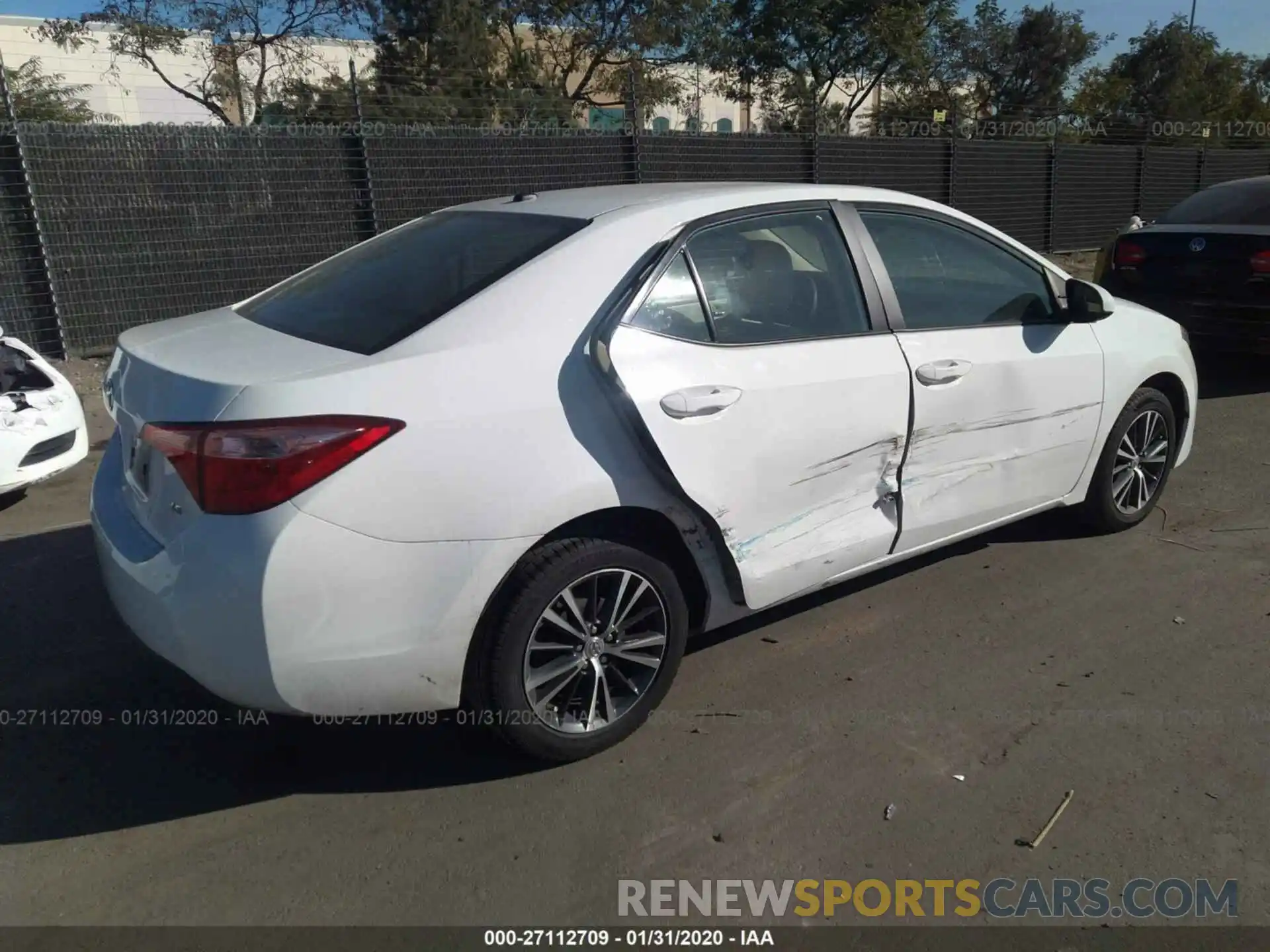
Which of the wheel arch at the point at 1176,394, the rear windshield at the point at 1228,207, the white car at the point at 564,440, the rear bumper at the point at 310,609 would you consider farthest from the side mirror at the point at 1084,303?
the rear windshield at the point at 1228,207

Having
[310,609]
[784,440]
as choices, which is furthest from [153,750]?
[784,440]

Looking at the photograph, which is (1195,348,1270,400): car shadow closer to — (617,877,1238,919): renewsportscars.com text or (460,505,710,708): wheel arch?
(460,505,710,708): wheel arch

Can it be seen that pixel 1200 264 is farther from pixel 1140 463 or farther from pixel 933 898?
pixel 933 898

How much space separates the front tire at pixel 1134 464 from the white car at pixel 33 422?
500 centimetres

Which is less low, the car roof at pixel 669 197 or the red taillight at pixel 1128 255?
the car roof at pixel 669 197

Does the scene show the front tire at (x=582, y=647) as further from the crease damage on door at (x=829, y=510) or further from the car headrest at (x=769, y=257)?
the car headrest at (x=769, y=257)

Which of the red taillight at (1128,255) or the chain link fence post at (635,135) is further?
the chain link fence post at (635,135)

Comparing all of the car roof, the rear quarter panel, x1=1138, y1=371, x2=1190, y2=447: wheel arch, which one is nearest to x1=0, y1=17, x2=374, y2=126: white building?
the car roof

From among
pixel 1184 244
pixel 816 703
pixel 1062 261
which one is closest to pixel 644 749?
pixel 816 703

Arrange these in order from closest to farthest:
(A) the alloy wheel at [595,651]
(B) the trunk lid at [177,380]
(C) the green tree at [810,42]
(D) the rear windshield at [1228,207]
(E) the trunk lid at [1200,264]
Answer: (B) the trunk lid at [177,380] → (A) the alloy wheel at [595,651] → (E) the trunk lid at [1200,264] → (D) the rear windshield at [1228,207] → (C) the green tree at [810,42]

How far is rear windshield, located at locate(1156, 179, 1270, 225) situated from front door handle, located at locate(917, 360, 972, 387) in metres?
5.39

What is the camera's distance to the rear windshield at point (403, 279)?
9.74ft

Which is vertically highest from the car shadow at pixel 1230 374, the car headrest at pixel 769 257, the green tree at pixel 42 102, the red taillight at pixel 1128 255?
the green tree at pixel 42 102

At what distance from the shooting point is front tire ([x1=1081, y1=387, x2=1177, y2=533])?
4.64 metres
